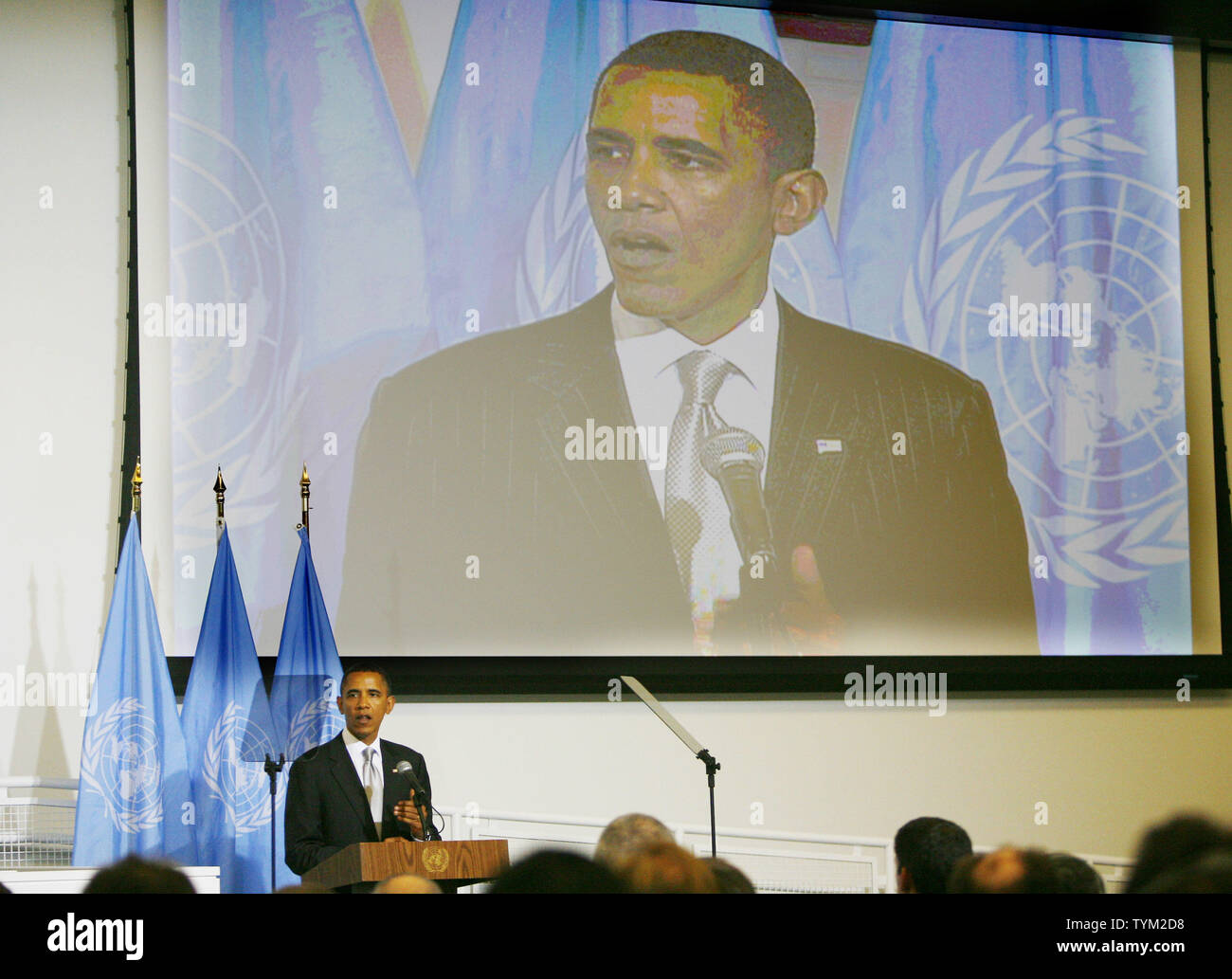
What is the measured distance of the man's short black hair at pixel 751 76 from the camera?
5.39m

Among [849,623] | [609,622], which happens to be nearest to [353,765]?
[609,622]

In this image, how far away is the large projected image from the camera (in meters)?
5.07

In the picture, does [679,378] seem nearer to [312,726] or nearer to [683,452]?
[683,452]

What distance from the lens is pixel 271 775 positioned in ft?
12.9

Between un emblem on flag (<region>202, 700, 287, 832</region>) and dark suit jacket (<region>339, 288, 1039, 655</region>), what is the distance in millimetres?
623

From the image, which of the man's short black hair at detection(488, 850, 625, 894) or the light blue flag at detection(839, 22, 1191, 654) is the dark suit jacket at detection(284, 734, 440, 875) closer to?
the light blue flag at detection(839, 22, 1191, 654)

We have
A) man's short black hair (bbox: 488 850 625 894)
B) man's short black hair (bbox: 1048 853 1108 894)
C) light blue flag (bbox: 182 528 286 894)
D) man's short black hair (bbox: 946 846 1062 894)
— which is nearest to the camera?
Result: man's short black hair (bbox: 488 850 625 894)

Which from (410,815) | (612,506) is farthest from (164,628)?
(612,506)

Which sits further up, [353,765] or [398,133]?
[398,133]

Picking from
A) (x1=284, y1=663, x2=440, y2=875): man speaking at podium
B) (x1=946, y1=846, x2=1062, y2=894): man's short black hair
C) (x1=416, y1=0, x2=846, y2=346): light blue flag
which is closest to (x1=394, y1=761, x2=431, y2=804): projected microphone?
(x1=284, y1=663, x2=440, y2=875): man speaking at podium

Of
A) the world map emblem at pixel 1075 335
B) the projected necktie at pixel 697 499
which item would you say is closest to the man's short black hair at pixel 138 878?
the projected necktie at pixel 697 499
